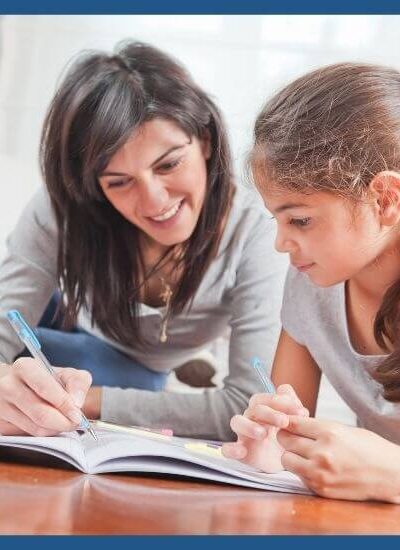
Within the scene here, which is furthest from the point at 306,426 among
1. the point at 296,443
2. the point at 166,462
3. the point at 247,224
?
the point at 247,224

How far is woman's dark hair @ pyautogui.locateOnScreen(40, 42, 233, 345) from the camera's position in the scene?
1.31m

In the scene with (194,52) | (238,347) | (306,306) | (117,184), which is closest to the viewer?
(306,306)

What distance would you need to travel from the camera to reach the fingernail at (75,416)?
958mm

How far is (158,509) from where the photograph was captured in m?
0.76

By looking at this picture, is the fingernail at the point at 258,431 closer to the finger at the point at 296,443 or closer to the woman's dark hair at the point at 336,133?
the finger at the point at 296,443

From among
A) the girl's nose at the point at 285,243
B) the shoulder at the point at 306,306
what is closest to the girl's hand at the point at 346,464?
the girl's nose at the point at 285,243

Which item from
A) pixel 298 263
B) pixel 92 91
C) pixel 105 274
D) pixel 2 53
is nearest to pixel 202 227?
pixel 105 274

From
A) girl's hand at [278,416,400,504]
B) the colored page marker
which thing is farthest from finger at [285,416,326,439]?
the colored page marker

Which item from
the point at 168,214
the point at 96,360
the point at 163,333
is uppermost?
the point at 168,214

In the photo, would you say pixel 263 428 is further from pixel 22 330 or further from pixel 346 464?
pixel 22 330

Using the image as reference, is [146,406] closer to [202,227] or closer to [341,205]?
[202,227]

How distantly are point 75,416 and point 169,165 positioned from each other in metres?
0.47

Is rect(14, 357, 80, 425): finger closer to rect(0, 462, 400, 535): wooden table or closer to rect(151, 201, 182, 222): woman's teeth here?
rect(0, 462, 400, 535): wooden table

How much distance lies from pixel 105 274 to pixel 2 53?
3.66 feet
